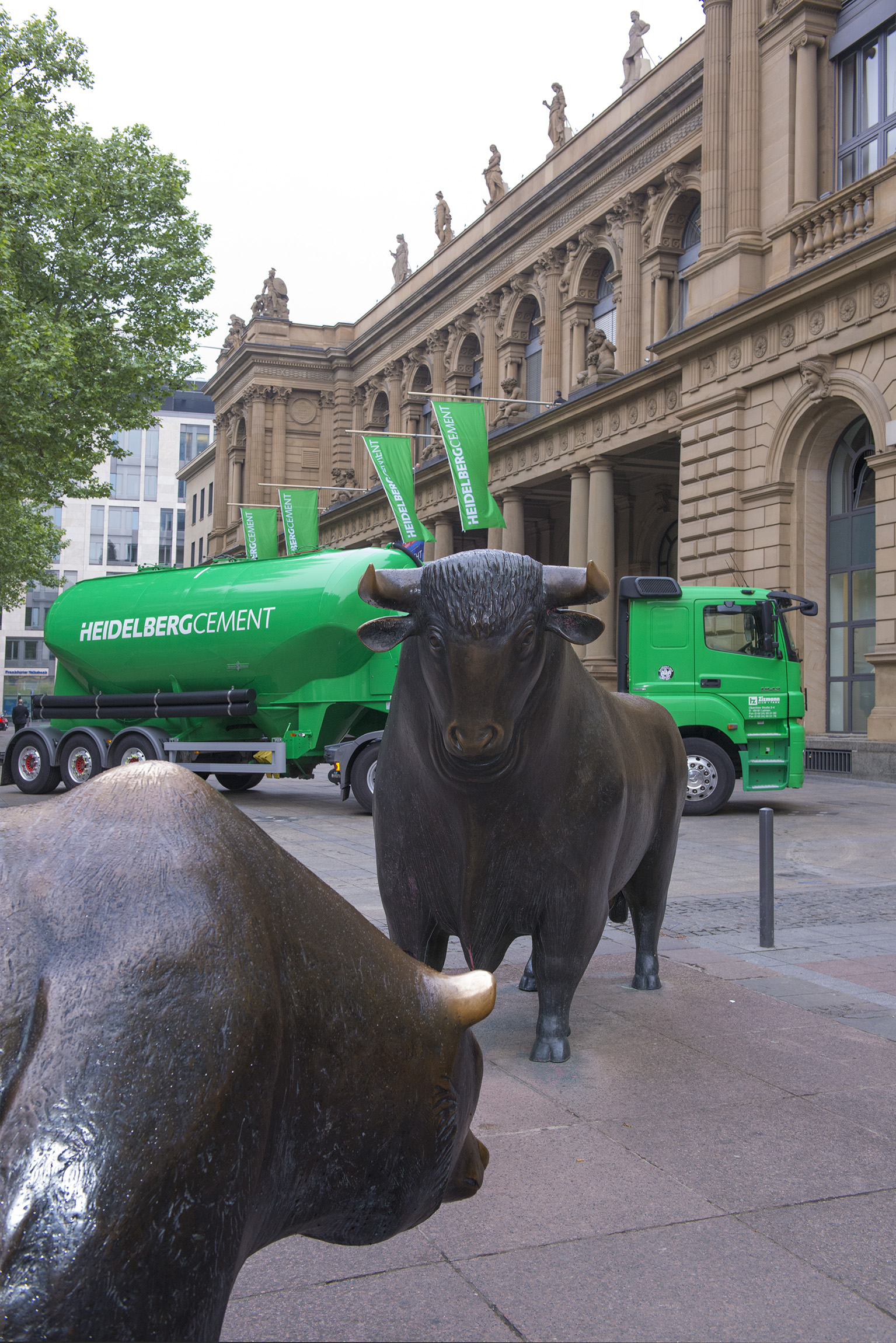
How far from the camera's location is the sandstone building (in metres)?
20.7

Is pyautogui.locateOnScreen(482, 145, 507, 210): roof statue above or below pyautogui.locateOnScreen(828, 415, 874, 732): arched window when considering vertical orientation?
above

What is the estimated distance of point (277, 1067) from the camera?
1.14 m

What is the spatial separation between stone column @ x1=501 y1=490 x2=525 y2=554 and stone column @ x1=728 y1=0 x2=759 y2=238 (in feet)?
39.7

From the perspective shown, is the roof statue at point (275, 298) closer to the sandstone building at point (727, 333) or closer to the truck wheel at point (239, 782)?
the sandstone building at point (727, 333)

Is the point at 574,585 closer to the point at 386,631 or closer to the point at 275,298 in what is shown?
the point at 386,631

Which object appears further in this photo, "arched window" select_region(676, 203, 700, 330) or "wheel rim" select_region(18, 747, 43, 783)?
"arched window" select_region(676, 203, 700, 330)

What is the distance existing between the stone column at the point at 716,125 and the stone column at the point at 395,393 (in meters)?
23.1

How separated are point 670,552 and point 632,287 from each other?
8143mm

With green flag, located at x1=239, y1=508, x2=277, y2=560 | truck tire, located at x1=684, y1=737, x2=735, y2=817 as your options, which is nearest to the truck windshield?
truck tire, located at x1=684, y1=737, x2=735, y2=817

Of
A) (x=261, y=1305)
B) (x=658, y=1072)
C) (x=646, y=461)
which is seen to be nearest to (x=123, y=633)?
(x=658, y=1072)

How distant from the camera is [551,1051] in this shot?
13.1ft

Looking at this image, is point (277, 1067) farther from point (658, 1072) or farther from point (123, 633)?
point (123, 633)

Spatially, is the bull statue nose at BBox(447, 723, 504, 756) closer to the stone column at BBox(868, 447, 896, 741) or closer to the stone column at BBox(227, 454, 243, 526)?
the stone column at BBox(868, 447, 896, 741)

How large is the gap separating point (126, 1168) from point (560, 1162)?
242 cm
